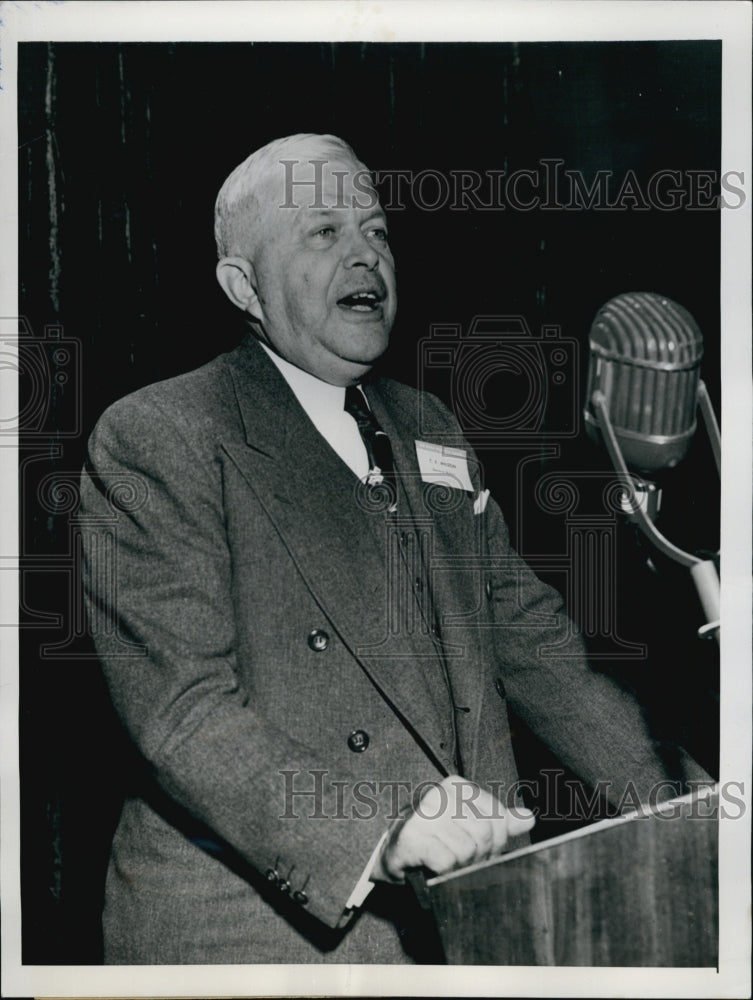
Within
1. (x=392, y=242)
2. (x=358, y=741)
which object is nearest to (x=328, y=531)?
(x=358, y=741)

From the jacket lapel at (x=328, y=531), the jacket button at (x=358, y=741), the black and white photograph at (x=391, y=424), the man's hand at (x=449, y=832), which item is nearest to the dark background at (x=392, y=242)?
the black and white photograph at (x=391, y=424)

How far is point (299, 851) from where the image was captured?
2363mm

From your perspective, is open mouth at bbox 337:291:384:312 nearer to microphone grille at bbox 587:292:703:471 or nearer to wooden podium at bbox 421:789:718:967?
microphone grille at bbox 587:292:703:471

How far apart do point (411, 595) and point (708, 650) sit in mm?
700

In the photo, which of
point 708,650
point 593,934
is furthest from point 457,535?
point 593,934

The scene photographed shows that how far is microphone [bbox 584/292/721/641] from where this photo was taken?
2602 mm

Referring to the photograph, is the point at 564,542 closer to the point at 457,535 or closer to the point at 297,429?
the point at 457,535

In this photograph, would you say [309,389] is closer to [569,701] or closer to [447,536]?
[447,536]

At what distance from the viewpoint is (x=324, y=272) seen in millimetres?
2592

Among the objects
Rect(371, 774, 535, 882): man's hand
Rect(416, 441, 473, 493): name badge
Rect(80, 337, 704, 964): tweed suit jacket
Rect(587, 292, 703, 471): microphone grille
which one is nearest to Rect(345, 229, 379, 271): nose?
Rect(80, 337, 704, 964): tweed suit jacket

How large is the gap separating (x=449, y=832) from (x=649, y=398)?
40.1 inches

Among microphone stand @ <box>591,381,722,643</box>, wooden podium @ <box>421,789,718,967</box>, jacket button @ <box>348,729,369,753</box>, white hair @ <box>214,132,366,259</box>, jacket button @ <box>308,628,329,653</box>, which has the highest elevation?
white hair @ <box>214,132,366,259</box>

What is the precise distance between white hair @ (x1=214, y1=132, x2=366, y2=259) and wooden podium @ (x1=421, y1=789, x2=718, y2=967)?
142 cm

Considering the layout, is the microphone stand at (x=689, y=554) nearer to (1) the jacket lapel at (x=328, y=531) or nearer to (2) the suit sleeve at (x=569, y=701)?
(2) the suit sleeve at (x=569, y=701)
